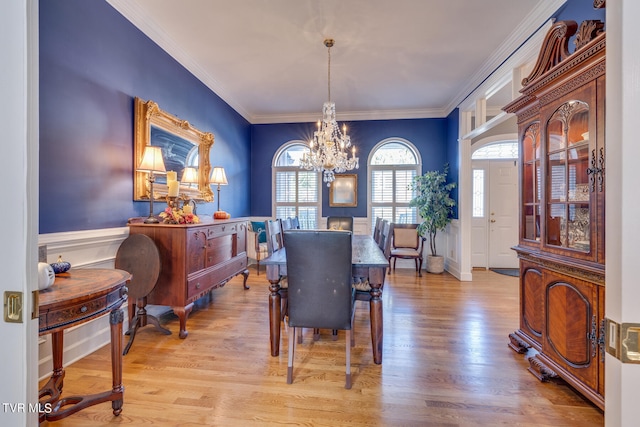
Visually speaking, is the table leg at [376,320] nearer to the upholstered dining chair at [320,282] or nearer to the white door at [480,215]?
the upholstered dining chair at [320,282]

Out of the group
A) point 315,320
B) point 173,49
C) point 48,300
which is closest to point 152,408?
point 48,300

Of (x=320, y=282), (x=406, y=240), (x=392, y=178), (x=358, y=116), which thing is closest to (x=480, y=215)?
(x=406, y=240)

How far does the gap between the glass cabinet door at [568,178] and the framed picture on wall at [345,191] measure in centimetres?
379

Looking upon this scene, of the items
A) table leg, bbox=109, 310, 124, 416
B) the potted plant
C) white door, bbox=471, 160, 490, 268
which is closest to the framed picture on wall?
the potted plant

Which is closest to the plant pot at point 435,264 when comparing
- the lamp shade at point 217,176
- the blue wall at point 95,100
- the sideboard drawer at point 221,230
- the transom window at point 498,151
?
the transom window at point 498,151

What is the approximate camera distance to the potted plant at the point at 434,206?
492cm

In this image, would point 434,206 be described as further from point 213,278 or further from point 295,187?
point 213,278

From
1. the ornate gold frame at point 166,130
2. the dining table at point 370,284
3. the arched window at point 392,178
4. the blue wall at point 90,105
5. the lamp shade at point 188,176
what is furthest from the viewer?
the arched window at point 392,178

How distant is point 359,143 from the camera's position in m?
5.63

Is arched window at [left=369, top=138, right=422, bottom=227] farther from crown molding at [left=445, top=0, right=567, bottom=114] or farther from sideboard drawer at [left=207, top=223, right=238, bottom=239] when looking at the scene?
sideboard drawer at [left=207, top=223, right=238, bottom=239]

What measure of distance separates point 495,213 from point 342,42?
4.30m

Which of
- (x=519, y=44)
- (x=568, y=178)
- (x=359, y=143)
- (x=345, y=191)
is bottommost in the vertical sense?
(x=568, y=178)

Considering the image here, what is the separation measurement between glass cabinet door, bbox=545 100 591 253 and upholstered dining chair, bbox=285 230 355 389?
1431 mm

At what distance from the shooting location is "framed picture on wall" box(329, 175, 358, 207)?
566 cm
